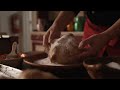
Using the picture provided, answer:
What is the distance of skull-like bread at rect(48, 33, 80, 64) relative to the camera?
704mm

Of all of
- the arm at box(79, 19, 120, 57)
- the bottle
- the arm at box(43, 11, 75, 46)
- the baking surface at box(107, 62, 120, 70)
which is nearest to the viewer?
the baking surface at box(107, 62, 120, 70)

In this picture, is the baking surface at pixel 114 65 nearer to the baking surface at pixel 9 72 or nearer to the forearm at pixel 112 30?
the forearm at pixel 112 30

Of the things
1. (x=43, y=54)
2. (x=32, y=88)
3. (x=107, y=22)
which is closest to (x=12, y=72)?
(x=32, y=88)

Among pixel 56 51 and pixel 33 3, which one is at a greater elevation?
pixel 33 3

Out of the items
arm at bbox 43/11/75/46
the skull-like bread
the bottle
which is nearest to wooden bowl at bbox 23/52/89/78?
the skull-like bread

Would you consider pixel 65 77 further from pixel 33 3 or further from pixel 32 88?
pixel 33 3

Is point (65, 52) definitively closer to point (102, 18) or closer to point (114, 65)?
point (114, 65)

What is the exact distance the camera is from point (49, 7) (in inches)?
24.5

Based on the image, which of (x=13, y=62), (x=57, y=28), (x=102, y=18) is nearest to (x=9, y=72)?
(x=13, y=62)

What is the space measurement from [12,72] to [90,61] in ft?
0.70

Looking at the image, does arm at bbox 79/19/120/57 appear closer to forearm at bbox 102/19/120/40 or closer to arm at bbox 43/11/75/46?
forearm at bbox 102/19/120/40

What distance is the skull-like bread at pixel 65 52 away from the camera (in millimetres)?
704

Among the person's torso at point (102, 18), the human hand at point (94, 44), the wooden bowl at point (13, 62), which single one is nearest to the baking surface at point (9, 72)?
the wooden bowl at point (13, 62)

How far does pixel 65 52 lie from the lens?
2.42 ft
